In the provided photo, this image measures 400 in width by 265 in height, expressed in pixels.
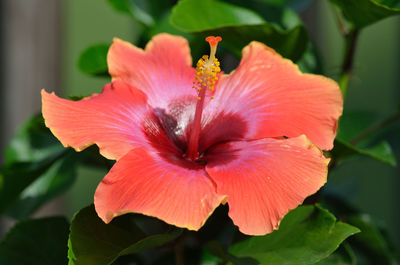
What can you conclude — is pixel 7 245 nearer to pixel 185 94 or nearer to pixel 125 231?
pixel 125 231

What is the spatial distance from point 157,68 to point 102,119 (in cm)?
17

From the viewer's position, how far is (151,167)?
0.61 metres

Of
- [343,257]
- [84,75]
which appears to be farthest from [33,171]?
[84,75]

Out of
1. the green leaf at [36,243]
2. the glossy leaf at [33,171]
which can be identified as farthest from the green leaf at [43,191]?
the green leaf at [36,243]

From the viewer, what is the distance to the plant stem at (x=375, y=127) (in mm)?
1021

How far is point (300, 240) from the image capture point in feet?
2.32

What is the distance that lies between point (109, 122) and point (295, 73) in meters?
0.27

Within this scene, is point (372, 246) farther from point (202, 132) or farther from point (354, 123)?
point (202, 132)

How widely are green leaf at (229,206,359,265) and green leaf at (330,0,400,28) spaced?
0.32 m

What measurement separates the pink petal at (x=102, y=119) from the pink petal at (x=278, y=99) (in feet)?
0.45

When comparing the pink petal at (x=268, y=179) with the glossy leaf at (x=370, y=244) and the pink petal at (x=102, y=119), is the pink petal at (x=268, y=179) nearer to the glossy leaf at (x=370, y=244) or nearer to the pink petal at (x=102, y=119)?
the pink petal at (x=102, y=119)

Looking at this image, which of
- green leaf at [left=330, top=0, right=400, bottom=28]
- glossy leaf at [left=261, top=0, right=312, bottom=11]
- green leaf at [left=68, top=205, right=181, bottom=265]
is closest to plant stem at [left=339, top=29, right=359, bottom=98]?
green leaf at [left=330, top=0, right=400, bottom=28]

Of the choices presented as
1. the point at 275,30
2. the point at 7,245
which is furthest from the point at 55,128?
the point at 275,30

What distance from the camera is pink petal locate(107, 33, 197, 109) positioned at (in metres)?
0.76
